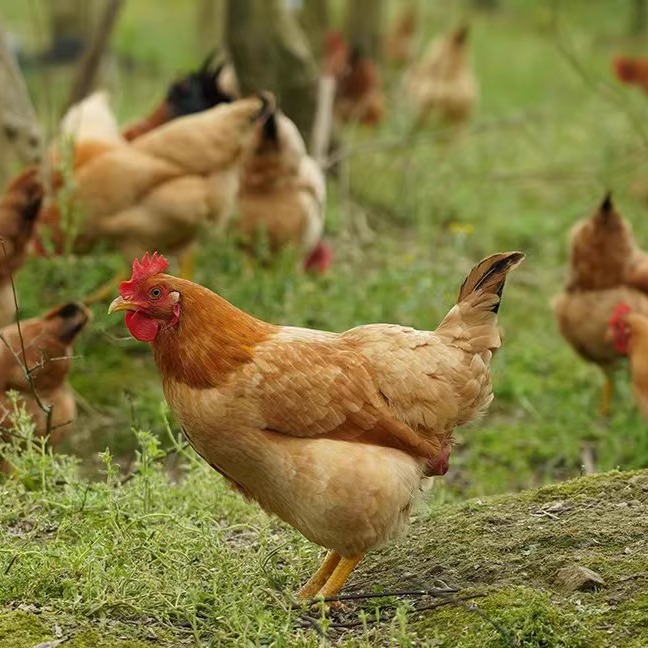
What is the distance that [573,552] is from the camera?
13.0 feet

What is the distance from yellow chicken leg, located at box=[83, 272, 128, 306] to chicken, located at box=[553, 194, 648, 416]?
2.89 m

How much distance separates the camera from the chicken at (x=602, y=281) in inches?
288

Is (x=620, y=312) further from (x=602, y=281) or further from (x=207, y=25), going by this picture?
(x=207, y=25)

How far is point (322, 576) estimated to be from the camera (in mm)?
4105

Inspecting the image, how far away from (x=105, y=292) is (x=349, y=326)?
1564 millimetres

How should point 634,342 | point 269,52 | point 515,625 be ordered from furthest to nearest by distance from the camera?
point 269,52
point 634,342
point 515,625

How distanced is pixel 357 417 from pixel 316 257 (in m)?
4.81

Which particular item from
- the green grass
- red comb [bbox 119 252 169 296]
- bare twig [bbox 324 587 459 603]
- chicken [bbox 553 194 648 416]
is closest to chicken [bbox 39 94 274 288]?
the green grass

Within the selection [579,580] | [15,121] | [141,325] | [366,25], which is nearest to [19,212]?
[15,121]

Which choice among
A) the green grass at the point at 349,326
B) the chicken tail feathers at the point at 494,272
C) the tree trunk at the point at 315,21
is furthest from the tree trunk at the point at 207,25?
the chicken tail feathers at the point at 494,272

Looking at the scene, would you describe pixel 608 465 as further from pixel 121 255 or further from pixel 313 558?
pixel 121 255

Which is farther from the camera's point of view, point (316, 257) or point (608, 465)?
point (316, 257)

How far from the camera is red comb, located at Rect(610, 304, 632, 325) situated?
6.91 m

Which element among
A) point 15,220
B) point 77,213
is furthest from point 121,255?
point 15,220
